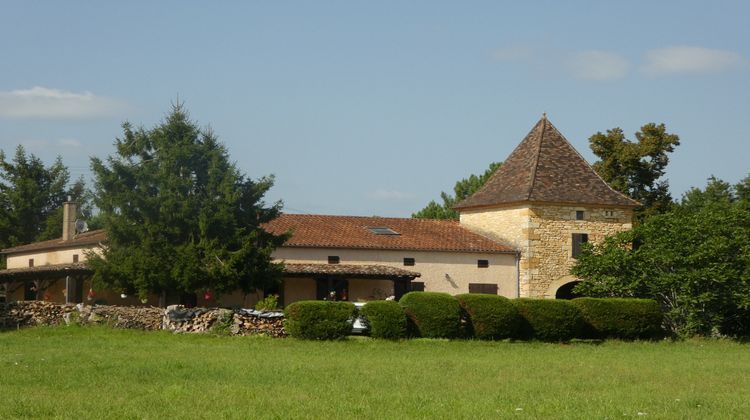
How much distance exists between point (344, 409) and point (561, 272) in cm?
2981

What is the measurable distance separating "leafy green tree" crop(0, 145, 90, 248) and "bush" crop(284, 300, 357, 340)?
3860 cm

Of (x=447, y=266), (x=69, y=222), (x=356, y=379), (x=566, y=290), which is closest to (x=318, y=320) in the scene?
(x=356, y=379)

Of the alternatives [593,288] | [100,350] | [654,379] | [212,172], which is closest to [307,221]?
[212,172]

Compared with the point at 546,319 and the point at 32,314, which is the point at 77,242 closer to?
the point at 32,314

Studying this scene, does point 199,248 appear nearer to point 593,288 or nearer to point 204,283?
point 204,283

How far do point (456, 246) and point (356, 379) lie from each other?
24.5 metres

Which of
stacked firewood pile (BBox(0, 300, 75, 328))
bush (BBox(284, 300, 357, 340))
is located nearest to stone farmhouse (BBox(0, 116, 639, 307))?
stacked firewood pile (BBox(0, 300, 75, 328))

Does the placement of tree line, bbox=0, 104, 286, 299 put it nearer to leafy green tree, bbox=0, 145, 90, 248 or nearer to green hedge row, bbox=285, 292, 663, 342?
green hedge row, bbox=285, 292, 663, 342

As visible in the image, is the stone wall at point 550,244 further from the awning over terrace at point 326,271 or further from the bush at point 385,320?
the bush at point 385,320

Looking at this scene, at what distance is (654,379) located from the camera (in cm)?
1856

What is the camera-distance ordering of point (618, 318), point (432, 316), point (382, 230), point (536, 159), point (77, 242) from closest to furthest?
point (432, 316) → point (618, 318) → point (77, 242) → point (382, 230) → point (536, 159)

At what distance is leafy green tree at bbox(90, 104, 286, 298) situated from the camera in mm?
32031

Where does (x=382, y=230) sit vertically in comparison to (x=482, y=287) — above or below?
above

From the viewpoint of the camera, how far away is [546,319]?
29.3 m
